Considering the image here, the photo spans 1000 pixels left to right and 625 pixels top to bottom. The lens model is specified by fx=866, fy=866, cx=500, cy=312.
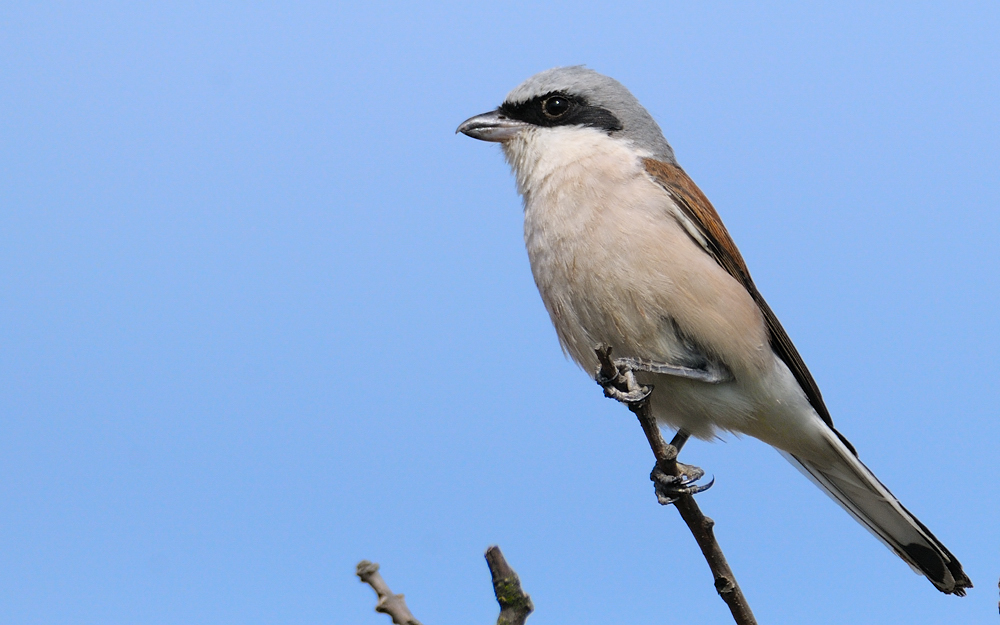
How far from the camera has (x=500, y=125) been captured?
3.53 metres

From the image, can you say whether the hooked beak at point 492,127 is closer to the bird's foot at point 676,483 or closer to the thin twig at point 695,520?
the thin twig at point 695,520

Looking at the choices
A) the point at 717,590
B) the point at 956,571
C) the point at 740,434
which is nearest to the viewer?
the point at 717,590

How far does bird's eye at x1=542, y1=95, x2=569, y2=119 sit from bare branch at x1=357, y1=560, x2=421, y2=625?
6.93 feet

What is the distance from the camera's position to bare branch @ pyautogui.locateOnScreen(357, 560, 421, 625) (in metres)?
1.93

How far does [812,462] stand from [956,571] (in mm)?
630

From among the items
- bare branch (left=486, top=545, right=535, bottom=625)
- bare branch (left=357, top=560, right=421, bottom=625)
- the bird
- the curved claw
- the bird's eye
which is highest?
the bird's eye

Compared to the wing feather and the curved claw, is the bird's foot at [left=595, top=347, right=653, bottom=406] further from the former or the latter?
the wing feather

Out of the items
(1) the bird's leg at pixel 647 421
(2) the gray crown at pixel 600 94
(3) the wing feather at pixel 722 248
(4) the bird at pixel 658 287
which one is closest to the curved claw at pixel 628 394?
(1) the bird's leg at pixel 647 421

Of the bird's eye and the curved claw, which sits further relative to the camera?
the bird's eye

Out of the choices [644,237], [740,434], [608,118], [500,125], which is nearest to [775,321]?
[740,434]

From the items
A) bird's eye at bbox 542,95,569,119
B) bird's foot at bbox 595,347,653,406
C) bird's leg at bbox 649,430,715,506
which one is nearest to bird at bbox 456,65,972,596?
bird's eye at bbox 542,95,569,119

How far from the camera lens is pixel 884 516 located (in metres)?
3.32

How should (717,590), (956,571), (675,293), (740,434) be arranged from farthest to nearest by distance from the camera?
(740,434), (956,571), (675,293), (717,590)

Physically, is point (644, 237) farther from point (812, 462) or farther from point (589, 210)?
point (812, 462)
